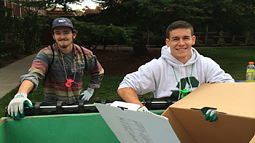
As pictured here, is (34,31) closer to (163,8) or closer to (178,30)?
(163,8)

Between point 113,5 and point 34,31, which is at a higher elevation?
point 113,5

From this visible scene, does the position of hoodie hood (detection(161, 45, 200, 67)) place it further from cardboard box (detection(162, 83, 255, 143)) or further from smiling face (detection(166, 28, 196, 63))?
cardboard box (detection(162, 83, 255, 143))

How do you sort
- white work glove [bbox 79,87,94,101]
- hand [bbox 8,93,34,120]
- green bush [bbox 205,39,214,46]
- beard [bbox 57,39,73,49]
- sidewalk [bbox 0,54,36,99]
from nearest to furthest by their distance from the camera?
hand [bbox 8,93,34,120], beard [bbox 57,39,73,49], white work glove [bbox 79,87,94,101], sidewalk [bbox 0,54,36,99], green bush [bbox 205,39,214,46]

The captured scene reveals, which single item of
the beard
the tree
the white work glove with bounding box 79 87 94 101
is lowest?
the white work glove with bounding box 79 87 94 101

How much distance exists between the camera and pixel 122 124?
3.91ft

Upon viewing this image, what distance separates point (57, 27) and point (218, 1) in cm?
650

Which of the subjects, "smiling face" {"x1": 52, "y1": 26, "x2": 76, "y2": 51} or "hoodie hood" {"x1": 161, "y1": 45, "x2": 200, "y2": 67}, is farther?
"smiling face" {"x1": 52, "y1": 26, "x2": 76, "y2": 51}

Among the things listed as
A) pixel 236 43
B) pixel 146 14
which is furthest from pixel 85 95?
pixel 236 43

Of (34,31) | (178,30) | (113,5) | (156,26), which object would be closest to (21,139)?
(178,30)

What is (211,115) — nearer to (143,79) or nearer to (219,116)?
(219,116)

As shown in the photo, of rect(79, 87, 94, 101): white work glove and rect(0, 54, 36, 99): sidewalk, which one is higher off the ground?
rect(79, 87, 94, 101): white work glove

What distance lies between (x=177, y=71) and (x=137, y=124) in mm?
1271

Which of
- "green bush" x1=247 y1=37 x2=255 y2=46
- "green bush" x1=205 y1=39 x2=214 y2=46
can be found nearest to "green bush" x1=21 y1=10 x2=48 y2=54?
"green bush" x1=205 y1=39 x2=214 y2=46

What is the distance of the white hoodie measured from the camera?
2176 mm
